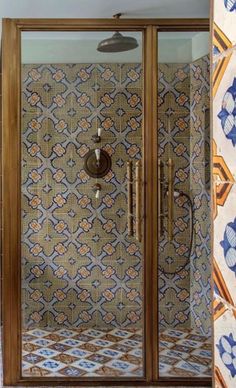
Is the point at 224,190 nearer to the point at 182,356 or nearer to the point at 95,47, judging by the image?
the point at 95,47

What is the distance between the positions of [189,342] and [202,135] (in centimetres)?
112

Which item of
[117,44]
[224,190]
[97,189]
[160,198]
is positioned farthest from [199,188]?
[224,190]

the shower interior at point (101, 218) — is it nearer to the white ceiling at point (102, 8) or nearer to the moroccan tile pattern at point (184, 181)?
the moroccan tile pattern at point (184, 181)

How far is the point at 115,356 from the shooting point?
2.73 metres

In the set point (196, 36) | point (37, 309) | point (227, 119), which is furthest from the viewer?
point (37, 309)

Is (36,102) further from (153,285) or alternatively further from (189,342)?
(189,342)

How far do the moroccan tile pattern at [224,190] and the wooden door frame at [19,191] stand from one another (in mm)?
2144

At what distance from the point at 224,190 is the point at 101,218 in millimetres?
2329

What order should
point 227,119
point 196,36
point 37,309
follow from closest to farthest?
point 227,119 → point 196,36 → point 37,309

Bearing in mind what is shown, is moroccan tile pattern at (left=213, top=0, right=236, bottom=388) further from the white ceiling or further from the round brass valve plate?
the white ceiling

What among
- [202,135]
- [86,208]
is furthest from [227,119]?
[86,208]

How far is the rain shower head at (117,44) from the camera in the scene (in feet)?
8.45

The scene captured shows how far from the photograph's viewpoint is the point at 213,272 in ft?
1.74

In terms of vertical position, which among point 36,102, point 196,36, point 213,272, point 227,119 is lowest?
point 213,272
